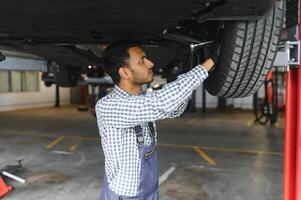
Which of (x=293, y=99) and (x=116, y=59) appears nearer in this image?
(x=116, y=59)

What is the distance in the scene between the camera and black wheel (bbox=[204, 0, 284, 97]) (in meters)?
1.41

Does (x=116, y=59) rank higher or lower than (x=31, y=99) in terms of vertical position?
higher

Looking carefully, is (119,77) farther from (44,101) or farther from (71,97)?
(71,97)

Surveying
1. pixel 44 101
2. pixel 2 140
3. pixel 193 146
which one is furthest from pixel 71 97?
pixel 193 146

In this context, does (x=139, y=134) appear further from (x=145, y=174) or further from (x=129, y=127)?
(x=145, y=174)

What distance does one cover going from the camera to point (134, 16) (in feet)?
5.09

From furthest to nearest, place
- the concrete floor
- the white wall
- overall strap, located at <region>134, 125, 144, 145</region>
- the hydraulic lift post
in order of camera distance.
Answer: the white wall
the concrete floor
the hydraulic lift post
overall strap, located at <region>134, 125, 144, 145</region>

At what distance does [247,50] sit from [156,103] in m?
0.48

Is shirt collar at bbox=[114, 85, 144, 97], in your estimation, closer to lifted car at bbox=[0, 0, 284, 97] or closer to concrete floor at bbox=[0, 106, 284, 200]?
lifted car at bbox=[0, 0, 284, 97]

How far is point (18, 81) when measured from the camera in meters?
13.2

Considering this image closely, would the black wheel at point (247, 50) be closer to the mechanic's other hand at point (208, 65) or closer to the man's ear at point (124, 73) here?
the mechanic's other hand at point (208, 65)

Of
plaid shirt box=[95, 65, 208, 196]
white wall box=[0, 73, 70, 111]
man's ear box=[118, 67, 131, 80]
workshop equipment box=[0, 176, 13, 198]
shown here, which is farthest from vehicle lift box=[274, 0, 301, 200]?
white wall box=[0, 73, 70, 111]

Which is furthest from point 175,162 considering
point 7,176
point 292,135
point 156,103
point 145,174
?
point 156,103

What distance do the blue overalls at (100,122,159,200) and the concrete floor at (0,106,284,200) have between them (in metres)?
1.43
